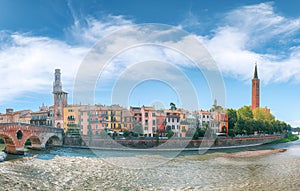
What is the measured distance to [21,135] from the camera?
3891cm

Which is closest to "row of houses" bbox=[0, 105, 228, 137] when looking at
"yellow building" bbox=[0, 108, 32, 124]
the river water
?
"yellow building" bbox=[0, 108, 32, 124]

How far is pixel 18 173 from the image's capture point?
22.2m

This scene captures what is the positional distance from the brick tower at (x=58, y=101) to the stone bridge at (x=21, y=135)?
15167 mm

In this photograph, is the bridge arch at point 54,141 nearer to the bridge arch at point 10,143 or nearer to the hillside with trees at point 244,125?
the bridge arch at point 10,143

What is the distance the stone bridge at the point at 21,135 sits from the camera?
33.6 m

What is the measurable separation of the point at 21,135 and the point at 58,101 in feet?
85.5

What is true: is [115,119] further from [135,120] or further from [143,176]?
[143,176]

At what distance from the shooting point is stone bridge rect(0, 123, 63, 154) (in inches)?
1325

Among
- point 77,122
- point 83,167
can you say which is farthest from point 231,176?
point 77,122

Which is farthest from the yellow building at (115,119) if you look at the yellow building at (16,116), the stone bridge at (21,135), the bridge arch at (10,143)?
the yellow building at (16,116)

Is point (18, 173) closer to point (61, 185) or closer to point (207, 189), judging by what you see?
point (61, 185)

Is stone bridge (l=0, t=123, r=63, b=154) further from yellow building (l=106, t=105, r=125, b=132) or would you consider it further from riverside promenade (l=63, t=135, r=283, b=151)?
yellow building (l=106, t=105, r=125, b=132)

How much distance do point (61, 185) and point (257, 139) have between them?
46.2 meters

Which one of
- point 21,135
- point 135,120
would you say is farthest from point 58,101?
point 21,135
